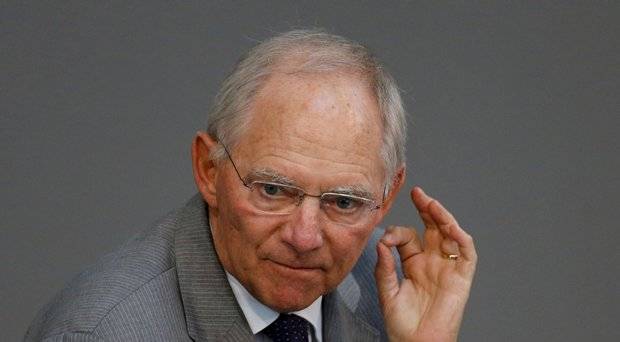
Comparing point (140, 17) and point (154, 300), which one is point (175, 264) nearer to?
point (154, 300)

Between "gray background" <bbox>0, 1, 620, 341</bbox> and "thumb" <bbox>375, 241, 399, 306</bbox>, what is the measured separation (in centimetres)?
113

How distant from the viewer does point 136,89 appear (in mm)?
4422

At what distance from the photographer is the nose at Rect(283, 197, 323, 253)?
296 centimetres

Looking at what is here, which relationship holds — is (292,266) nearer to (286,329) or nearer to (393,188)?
(286,329)

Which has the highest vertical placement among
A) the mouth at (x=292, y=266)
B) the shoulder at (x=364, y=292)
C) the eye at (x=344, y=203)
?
the eye at (x=344, y=203)

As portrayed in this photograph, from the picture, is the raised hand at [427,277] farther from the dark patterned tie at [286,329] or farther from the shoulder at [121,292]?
the shoulder at [121,292]

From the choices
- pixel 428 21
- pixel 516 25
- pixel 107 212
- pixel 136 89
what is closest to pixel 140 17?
pixel 136 89

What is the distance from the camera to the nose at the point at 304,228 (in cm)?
296

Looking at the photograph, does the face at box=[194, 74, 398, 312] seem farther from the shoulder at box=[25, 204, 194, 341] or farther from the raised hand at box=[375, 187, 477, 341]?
the raised hand at box=[375, 187, 477, 341]

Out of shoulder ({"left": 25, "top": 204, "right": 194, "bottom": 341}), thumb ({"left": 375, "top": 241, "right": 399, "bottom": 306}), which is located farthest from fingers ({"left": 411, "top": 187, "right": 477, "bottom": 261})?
shoulder ({"left": 25, "top": 204, "right": 194, "bottom": 341})

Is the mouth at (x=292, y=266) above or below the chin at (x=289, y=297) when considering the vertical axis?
above

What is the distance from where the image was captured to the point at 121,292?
3.03 m

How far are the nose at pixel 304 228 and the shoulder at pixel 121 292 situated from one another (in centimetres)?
35

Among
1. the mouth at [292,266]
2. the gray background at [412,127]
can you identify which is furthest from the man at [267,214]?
the gray background at [412,127]
